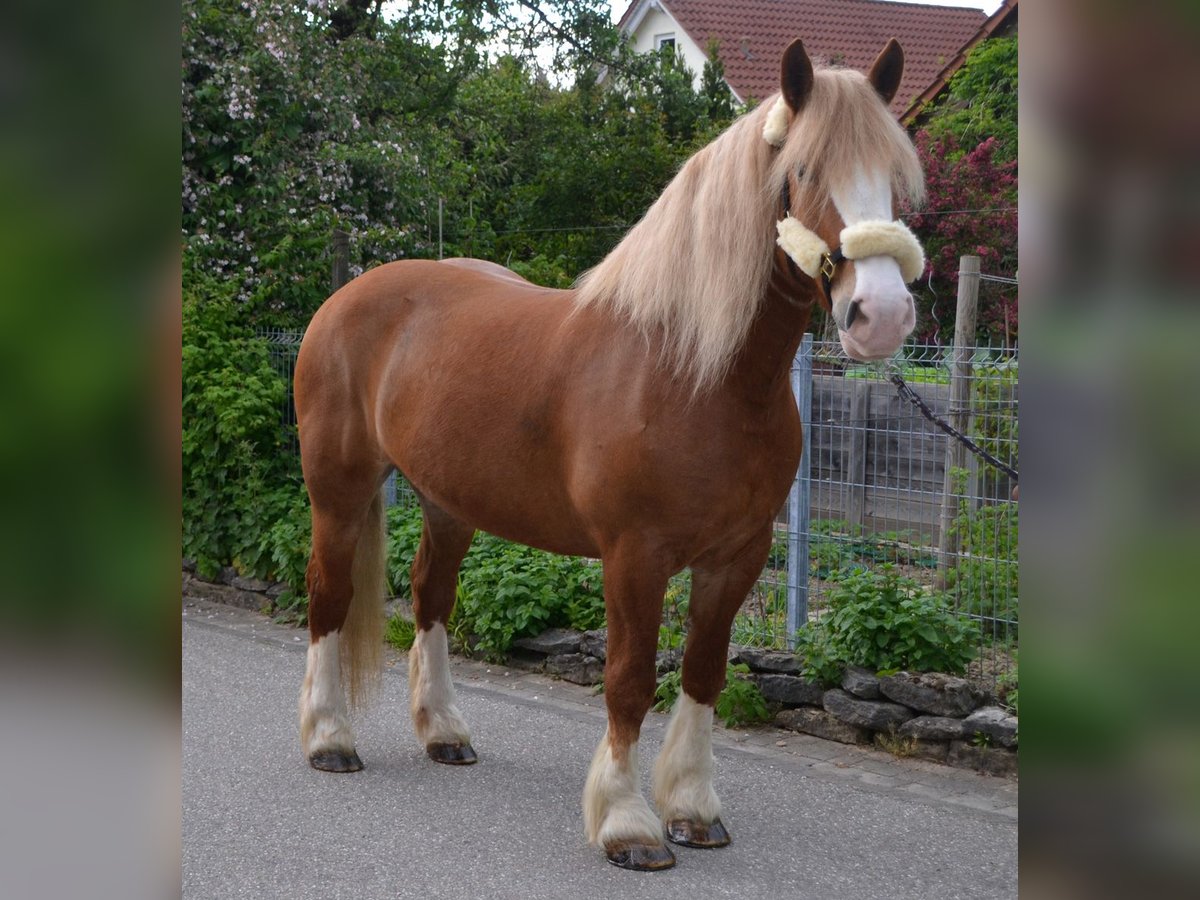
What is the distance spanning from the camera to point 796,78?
272cm

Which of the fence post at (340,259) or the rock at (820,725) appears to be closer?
the rock at (820,725)

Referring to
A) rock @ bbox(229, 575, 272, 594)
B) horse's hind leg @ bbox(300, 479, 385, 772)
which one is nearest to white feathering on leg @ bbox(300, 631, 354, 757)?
horse's hind leg @ bbox(300, 479, 385, 772)

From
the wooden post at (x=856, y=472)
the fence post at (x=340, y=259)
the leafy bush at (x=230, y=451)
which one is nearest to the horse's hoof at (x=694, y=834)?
the wooden post at (x=856, y=472)

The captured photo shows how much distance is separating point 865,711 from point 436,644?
1.58m

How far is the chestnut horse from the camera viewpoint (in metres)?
2.67

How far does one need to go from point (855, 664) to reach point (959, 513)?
0.73m

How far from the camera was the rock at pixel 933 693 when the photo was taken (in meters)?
4.05

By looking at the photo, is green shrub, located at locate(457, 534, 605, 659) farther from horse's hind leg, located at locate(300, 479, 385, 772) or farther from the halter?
the halter

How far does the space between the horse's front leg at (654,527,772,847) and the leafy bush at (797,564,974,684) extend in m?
1.04

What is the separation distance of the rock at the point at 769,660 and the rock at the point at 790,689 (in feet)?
0.09
